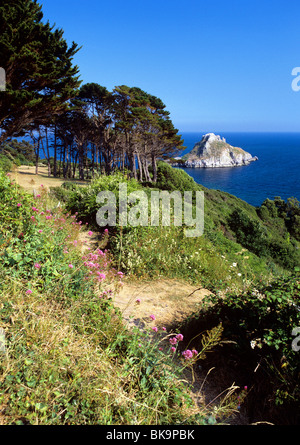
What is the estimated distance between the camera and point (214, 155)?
138 meters

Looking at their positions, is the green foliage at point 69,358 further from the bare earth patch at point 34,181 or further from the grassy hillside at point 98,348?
the bare earth patch at point 34,181

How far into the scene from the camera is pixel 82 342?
8.23 ft

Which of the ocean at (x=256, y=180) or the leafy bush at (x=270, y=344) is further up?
the ocean at (x=256, y=180)

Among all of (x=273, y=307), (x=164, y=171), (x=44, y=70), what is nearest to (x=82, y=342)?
(x=273, y=307)

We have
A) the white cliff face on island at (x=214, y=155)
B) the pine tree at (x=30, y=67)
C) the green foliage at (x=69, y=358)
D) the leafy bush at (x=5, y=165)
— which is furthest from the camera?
the white cliff face on island at (x=214, y=155)

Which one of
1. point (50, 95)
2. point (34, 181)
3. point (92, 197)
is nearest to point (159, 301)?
point (92, 197)

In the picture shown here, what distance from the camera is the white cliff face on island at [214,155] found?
451 feet

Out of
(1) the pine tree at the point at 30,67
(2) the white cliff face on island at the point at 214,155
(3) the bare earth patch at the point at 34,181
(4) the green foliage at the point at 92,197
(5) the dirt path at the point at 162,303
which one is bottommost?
(5) the dirt path at the point at 162,303

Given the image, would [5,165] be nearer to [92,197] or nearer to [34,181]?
[34,181]

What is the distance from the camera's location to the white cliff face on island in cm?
13738

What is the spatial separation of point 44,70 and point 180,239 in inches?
599

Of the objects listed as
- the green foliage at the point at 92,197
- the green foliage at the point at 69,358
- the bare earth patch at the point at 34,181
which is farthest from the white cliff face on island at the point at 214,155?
the green foliage at the point at 69,358

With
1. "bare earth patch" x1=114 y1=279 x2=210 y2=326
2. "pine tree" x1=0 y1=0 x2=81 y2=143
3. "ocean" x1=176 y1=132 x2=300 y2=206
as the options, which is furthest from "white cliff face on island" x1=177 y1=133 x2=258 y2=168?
"bare earth patch" x1=114 y1=279 x2=210 y2=326
